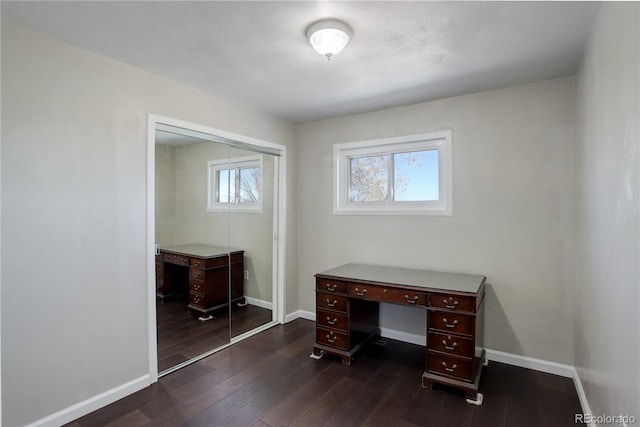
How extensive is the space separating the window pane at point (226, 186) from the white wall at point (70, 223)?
0.83m

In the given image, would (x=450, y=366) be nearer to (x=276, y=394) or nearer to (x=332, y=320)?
(x=332, y=320)

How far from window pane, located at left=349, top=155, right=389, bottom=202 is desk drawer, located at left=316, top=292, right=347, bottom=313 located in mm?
1216

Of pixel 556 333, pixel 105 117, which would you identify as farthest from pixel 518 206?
pixel 105 117

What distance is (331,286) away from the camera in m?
2.91

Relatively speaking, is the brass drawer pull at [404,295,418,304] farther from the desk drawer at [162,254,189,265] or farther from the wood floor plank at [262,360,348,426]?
the desk drawer at [162,254,189,265]

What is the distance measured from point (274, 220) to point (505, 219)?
242 centimetres

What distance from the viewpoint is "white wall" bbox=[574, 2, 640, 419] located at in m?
1.23

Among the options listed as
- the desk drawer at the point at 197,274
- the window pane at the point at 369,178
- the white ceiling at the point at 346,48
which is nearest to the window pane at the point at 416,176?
the window pane at the point at 369,178

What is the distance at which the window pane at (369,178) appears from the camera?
351 cm

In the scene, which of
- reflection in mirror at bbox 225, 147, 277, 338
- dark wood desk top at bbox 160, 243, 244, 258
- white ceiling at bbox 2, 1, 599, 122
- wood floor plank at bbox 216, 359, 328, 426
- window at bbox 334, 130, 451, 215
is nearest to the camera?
white ceiling at bbox 2, 1, 599, 122

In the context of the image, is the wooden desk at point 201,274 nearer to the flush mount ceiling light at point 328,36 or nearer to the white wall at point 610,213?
the flush mount ceiling light at point 328,36

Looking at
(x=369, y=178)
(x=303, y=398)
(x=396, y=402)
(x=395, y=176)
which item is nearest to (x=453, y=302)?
(x=396, y=402)

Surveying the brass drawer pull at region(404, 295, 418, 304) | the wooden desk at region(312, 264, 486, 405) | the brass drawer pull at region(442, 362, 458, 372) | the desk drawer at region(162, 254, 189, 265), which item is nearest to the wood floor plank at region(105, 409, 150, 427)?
the desk drawer at region(162, 254, 189, 265)

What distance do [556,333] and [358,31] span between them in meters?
2.77
